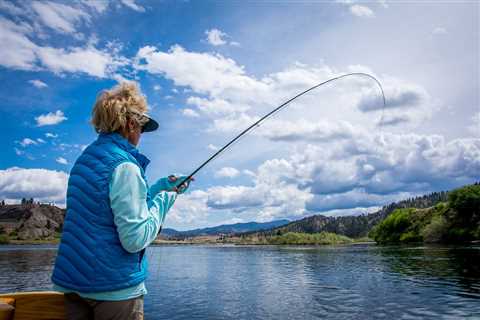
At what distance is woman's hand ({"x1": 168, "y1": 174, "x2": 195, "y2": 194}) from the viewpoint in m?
3.93

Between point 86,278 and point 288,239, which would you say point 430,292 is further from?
point 288,239

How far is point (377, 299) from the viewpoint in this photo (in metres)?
22.2

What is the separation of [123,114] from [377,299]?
22383 millimetres

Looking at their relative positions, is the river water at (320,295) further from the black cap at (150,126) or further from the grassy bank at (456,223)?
the grassy bank at (456,223)

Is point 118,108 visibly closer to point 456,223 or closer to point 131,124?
point 131,124

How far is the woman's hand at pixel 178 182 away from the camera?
12.9 ft

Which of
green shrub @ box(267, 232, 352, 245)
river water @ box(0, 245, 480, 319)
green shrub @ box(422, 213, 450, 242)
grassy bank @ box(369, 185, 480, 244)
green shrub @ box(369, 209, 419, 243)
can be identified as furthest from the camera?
green shrub @ box(267, 232, 352, 245)

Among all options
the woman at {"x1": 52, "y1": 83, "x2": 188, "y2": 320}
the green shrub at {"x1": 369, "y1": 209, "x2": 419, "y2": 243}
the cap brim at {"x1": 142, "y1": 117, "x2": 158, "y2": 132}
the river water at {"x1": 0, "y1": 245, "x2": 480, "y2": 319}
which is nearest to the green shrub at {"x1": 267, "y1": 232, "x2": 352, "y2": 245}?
the green shrub at {"x1": 369, "y1": 209, "x2": 419, "y2": 243}

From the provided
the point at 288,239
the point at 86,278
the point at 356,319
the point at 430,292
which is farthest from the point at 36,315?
the point at 288,239

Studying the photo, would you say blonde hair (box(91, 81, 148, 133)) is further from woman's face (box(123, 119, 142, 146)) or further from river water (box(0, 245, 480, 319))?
river water (box(0, 245, 480, 319))

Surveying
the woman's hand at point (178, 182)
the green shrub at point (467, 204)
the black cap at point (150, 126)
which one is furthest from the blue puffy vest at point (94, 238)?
the green shrub at point (467, 204)

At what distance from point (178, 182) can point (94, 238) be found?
1262 millimetres

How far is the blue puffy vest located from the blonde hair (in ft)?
0.73

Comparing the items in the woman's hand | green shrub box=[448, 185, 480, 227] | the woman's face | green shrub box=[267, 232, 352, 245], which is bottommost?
green shrub box=[267, 232, 352, 245]
